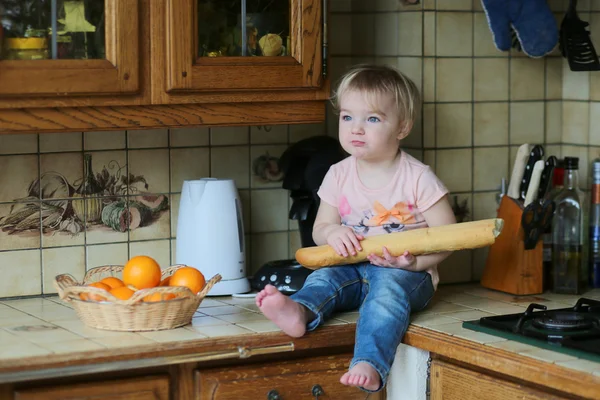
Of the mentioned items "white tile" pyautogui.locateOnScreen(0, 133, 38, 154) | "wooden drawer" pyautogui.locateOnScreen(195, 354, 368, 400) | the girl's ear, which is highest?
the girl's ear

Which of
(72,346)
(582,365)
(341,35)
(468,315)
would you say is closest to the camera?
(582,365)

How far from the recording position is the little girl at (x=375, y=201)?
7.19 feet

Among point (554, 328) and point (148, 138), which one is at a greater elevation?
point (148, 138)

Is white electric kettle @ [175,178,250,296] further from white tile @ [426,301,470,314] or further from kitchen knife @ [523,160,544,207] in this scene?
kitchen knife @ [523,160,544,207]

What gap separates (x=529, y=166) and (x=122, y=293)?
3.55 ft

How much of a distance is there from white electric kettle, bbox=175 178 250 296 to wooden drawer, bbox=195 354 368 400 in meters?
0.39

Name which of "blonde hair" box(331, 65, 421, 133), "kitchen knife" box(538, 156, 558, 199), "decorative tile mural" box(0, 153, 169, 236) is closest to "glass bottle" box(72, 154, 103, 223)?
"decorative tile mural" box(0, 153, 169, 236)

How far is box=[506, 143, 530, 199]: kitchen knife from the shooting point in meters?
2.54

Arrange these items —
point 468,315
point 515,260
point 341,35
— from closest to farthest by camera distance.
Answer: point 468,315
point 515,260
point 341,35

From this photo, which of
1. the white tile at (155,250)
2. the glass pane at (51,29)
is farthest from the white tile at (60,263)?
the glass pane at (51,29)

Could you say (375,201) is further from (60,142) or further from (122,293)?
(60,142)

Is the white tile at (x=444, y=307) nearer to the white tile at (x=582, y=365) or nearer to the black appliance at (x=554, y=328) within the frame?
the black appliance at (x=554, y=328)

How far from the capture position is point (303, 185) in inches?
99.4

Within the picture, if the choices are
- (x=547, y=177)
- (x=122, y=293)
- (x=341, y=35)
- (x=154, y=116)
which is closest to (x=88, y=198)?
(x=154, y=116)
